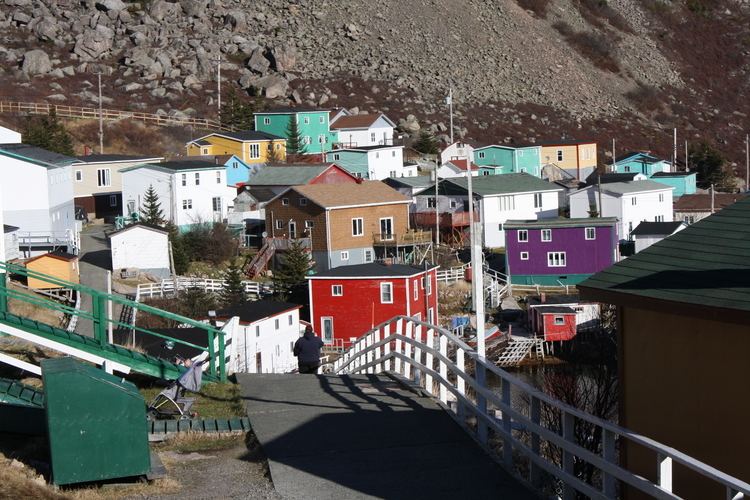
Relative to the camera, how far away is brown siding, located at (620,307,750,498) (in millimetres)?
9250

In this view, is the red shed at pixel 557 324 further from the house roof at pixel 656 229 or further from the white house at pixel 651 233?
the house roof at pixel 656 229

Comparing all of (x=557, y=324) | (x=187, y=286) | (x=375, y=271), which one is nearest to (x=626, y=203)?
(x=557, y=324)

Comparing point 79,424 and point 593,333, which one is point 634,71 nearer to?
point 593,333

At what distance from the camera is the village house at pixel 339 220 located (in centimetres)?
5953

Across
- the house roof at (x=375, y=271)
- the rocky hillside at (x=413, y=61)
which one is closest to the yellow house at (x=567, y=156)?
the rocky hillside at (x=413, y=61)

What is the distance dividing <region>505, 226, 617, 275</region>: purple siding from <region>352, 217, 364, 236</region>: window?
7402 millimetres

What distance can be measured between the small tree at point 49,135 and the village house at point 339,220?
16415 mm

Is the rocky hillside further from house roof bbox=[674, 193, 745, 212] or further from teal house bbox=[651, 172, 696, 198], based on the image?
house roof bbox=[674, 193, 745, 212]

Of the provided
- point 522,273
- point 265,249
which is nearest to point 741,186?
point 522,273

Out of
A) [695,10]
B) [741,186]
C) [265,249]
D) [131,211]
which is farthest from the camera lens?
[695,10]

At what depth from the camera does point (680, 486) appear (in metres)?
9.98

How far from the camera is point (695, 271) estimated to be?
33.9 feet

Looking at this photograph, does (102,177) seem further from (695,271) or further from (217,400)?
(695,271)

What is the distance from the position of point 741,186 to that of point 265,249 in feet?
174
